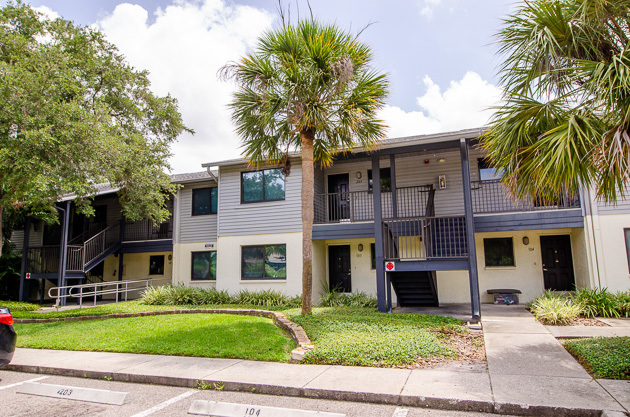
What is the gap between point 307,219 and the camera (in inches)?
384

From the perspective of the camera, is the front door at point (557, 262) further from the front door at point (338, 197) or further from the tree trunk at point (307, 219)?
the tree trunk at point (307, 219)

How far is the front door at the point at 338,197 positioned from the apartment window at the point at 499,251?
16.2 feet

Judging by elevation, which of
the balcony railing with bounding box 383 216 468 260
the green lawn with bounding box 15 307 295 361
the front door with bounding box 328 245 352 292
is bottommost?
the green lawn with bounding box 15 307 295 361

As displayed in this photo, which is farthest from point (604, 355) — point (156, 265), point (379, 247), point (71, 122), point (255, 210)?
point (156, 265)

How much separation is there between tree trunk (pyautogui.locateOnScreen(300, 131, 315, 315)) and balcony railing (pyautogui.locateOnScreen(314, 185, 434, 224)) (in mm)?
3773

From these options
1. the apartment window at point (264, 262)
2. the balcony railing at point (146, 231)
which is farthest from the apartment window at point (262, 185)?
the balcony railing at point (146, 231)

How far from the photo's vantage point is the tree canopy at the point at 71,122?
10781mm

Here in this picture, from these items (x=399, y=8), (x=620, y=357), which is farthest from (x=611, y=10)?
(x=399, y=8)

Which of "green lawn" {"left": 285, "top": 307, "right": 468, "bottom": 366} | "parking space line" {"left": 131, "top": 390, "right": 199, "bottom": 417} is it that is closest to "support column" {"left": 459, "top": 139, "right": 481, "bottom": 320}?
"green lawn" {"left": 285, "top": 307, "right": 468, "bottom": 366}

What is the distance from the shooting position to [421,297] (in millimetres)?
13148

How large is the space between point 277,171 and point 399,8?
23.1ft

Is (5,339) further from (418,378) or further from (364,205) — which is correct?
(364,205)

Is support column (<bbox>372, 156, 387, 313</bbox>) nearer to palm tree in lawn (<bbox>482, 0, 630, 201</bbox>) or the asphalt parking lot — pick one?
palm tree in lawn (<bbox>482, 0, 630, 201</bbox>)

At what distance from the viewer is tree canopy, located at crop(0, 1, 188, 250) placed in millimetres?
10781
